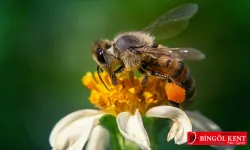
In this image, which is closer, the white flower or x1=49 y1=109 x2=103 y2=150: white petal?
the white flower

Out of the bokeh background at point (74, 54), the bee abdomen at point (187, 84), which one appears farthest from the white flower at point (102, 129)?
the bokeh background at point (74, 54)

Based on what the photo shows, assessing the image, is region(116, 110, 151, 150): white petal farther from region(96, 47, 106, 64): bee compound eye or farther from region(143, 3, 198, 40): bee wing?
region(143, 3, 198, 40): bee wing

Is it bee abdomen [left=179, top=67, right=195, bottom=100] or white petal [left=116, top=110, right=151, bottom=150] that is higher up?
bee abdomen [left=179, top=67, right=195, bottom=100]

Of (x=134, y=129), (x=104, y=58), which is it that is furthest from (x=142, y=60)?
(x=134, y=129)

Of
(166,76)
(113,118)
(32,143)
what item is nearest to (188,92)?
(166,76)

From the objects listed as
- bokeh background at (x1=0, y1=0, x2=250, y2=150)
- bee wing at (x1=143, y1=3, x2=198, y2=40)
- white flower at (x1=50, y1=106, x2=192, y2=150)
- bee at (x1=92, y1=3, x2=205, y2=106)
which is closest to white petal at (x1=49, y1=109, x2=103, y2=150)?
white flower at (x1=50, y1=106, x2=192, y2=150)

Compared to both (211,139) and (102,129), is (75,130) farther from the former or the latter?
(211,139)

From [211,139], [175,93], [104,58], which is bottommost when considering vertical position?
[211,139]
